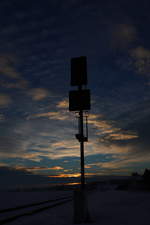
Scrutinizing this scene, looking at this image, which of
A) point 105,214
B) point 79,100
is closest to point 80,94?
point 79,100

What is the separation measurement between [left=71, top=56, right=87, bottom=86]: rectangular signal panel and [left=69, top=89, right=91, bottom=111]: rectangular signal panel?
0.62m

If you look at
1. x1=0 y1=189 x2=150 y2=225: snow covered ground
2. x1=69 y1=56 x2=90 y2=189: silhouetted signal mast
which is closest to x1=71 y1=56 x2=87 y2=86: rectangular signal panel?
x1=69 y1=56 x2=90 y2=189: silhouetted signal mast

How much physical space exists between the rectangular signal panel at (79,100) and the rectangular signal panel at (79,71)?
624 millimetres

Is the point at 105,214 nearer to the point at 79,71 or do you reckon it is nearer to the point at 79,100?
the point at 79,100

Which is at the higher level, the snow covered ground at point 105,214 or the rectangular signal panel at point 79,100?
the rectangular signal panel at point 79,100

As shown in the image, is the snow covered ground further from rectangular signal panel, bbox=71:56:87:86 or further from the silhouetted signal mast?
rectangular signal panel, bbox=71:56:87:86

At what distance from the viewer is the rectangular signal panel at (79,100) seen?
13883mm

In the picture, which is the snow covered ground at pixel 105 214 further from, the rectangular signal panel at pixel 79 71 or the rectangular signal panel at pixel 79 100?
the rectangular signal panel at pixel 79 71

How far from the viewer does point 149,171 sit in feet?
166

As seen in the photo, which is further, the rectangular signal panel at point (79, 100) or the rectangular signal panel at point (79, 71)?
the rectangular signal panel at point (79, 71)

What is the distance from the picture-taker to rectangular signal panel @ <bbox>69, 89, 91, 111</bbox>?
13.9 m

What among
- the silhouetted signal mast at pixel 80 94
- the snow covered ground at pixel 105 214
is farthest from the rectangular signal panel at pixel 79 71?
the snow covered ground at pixel 105 214

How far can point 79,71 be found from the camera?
1437 centimetres

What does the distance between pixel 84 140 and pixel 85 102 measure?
2426mm
